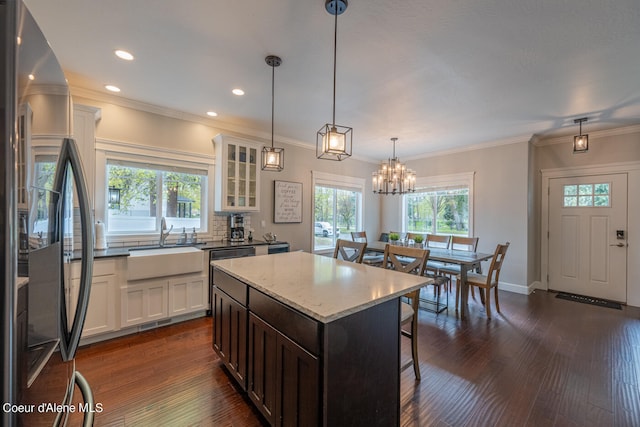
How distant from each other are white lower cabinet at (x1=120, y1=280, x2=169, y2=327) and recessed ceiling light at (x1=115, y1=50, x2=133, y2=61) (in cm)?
219

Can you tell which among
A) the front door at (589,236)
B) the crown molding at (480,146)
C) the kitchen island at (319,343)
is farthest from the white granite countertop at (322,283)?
the front door at (589,236)

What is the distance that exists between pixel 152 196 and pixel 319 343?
→ 336cm

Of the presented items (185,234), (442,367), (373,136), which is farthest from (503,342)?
(185,234)

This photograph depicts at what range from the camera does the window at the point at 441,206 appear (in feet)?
17.3

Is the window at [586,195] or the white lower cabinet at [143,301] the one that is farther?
the window at [586,195]

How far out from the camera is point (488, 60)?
2338 mm

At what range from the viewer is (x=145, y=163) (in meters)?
3.46

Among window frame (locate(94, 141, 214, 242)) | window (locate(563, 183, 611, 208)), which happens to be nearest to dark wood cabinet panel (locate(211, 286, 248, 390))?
window frame (locate(94, 141, 214, 242))

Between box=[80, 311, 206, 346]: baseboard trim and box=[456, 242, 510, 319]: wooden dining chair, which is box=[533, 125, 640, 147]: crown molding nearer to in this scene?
box=[456, 242, 510, 319]: wooden dining chair

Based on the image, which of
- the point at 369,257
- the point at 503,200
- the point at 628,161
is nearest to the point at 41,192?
the point at 369,257

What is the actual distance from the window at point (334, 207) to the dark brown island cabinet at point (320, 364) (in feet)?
12.0

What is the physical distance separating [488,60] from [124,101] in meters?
3.96

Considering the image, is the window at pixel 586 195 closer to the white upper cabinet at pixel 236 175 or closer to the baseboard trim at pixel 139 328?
the white upper cabinet at pixel 236 175

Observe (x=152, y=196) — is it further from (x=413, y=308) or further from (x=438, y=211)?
(x=438, y=211)
